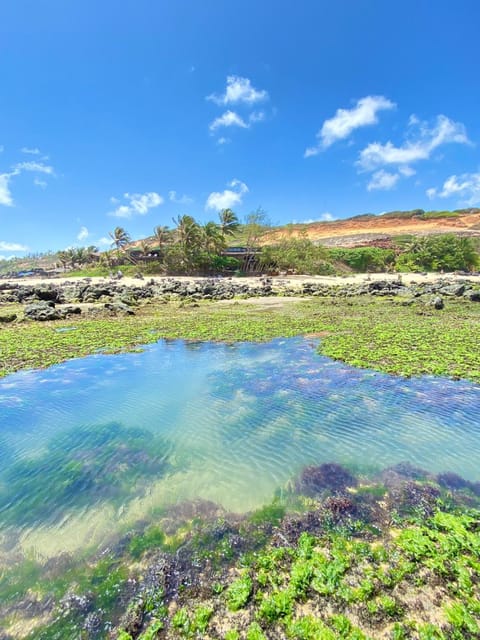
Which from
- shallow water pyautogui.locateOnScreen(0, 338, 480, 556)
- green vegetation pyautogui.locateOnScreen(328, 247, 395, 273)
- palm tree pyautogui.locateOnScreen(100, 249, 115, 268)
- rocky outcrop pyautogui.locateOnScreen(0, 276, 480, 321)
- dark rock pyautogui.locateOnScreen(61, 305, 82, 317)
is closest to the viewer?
shallow water pyautogui.locateOnScreen(0, 338, 480, 556)

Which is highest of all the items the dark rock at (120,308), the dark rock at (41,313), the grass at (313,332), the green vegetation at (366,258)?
the green vegetation at (366,258)

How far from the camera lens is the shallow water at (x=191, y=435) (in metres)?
5.59

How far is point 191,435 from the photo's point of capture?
7.74 m

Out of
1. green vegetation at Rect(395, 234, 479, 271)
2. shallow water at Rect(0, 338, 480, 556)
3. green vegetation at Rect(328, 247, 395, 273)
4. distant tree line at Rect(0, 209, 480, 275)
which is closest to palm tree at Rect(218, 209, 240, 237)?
distant tree line at Rect(0, 209, 480, 275)

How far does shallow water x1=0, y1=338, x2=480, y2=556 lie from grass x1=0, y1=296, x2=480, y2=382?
5.88 feet

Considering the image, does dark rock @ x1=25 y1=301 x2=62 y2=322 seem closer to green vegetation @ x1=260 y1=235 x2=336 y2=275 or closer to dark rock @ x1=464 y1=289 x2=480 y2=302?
dark rock @ x1=464 y1=289 x2=480 y2=302

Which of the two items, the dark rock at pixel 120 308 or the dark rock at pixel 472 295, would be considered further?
the dark rock at pixel 472 295

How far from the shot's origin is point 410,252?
6638 centimetres

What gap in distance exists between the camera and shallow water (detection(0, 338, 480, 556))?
18.3 ft

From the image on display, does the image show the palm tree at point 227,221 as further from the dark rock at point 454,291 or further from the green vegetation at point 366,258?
the dark rock at point 454,291

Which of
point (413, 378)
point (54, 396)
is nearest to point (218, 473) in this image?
point (54, 396)

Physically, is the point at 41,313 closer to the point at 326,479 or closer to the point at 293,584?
the point at 326,479

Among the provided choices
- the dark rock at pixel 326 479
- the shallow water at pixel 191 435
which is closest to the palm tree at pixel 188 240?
the shallow water at pixel 191 435

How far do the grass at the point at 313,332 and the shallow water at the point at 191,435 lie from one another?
1791 mm
